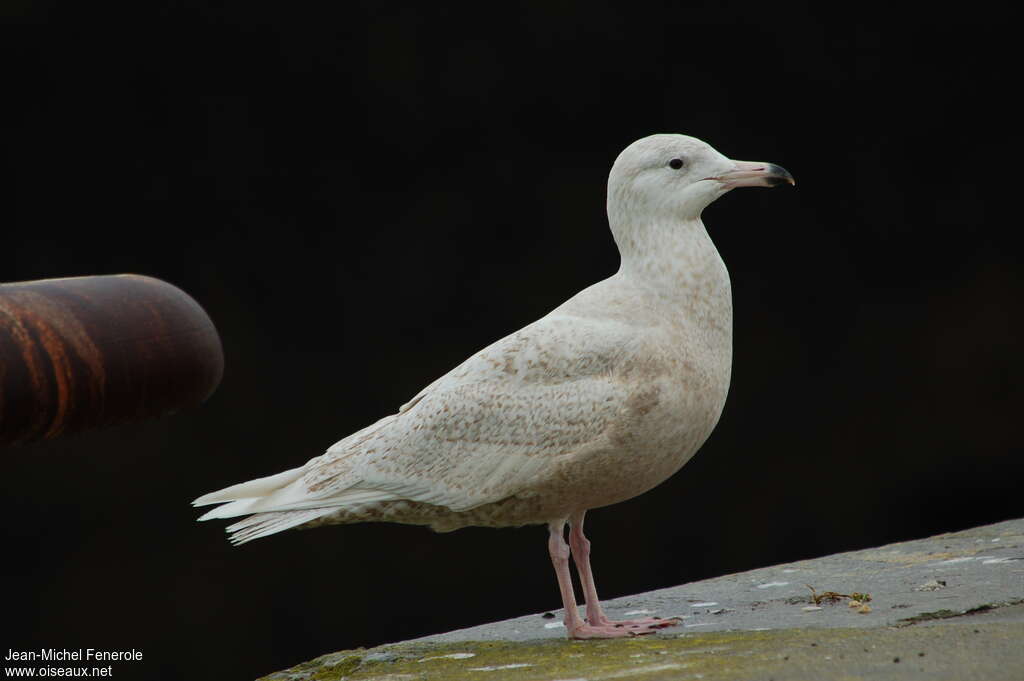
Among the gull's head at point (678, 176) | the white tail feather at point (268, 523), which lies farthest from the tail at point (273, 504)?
the gull's head at point (678, 176)

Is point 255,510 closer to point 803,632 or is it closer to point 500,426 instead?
point 500,426

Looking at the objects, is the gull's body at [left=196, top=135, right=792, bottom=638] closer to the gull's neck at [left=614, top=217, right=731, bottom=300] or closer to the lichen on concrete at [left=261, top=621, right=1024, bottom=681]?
the gull's neck at [left=614, top=217, right=731, bottom=300]

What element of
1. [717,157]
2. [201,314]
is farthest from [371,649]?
[201,314]

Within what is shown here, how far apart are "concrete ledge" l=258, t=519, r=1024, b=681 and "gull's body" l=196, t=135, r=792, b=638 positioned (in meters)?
0.30

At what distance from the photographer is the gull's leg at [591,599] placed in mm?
3752

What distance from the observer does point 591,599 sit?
3.88 metres

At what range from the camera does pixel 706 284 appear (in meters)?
3.87

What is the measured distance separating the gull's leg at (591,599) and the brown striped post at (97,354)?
2.29 metres

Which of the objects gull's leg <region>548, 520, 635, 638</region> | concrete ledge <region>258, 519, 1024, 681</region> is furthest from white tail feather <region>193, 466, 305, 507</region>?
gull's leg <region>548, 520, 635, 638</region>

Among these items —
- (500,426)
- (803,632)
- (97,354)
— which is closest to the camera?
(97,354)

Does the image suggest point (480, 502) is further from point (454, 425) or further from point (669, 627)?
point (669, 627)

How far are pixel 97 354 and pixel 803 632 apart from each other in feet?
7.40

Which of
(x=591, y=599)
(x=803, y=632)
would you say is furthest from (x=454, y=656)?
(x=803, y=632)

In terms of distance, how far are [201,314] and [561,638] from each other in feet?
7.80
